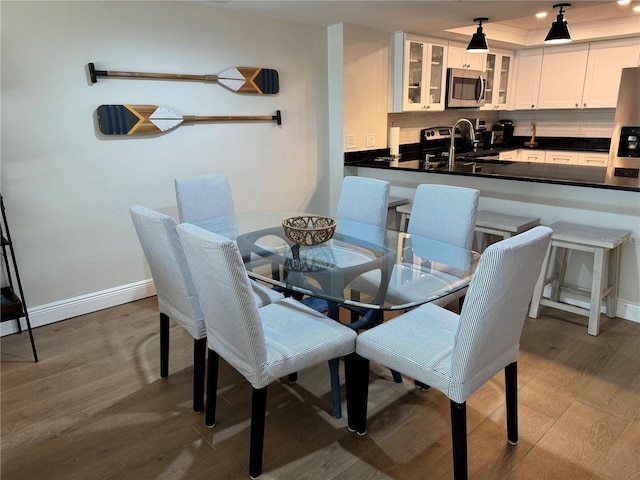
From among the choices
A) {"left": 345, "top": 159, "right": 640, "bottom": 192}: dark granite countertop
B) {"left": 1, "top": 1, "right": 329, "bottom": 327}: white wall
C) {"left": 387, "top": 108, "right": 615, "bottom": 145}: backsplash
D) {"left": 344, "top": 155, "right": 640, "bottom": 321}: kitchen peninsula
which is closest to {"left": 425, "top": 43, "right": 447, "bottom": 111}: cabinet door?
{"left": 387, "top": 108, "right": 615, "bottom": 145}: backsplash

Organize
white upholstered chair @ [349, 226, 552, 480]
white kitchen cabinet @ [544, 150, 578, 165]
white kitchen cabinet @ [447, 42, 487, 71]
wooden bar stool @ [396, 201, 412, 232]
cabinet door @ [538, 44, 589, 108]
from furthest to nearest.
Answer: white kitchen cabinet @ [544, 150, 578, 165]
cabinet door @ [538, 44, 589, 108]
white kitchen cabinet @ [447, 42, 487, 71]
wooden bar stool @ [396, 201, 412, 232]
white upholstered chair @ [349, 226, 552, 480]

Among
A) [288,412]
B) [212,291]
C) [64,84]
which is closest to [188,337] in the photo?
[288,412]

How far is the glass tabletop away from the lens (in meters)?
1.92

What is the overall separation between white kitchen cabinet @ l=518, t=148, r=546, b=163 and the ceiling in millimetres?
1391

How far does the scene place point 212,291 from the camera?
169 centimetres

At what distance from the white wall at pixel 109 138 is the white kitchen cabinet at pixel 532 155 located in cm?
339

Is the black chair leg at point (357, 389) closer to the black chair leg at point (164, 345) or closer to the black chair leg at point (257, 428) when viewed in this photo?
the black chair leg at point (257, 428)

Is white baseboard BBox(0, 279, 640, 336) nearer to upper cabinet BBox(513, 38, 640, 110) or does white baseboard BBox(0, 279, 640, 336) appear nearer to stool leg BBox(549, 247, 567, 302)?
stool leg BBox(549, 247, 567, 302)

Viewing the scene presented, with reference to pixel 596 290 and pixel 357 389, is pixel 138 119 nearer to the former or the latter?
pixel 357 389

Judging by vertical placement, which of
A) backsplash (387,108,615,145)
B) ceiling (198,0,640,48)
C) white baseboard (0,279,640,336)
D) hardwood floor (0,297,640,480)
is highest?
ceiling (198,0,640,48)

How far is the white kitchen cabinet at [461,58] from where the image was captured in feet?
15.3

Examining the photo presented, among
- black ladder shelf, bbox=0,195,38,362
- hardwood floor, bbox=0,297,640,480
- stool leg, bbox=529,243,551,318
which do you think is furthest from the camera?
stool leg, bbox=529,243,551,318

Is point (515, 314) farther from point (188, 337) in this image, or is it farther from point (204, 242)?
point (188, 337)

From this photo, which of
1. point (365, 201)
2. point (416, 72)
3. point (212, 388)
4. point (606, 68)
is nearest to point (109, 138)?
point (365, 201)
